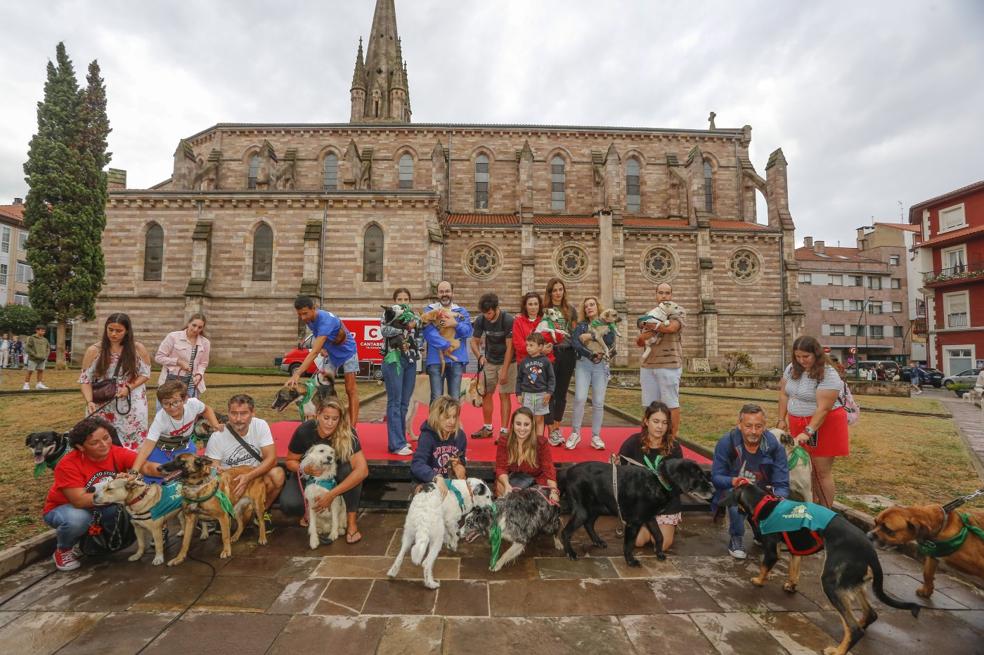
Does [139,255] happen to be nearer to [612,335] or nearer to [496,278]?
[496,278]

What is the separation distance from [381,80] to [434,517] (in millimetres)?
36059

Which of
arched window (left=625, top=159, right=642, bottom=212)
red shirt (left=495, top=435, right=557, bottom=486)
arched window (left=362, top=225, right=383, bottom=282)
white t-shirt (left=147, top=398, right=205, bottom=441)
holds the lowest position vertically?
red shirt (left=495, top=435, right=557, bottom=486)

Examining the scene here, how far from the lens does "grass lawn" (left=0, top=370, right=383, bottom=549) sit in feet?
13.9

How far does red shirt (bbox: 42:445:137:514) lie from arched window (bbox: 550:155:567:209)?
27.1 meters

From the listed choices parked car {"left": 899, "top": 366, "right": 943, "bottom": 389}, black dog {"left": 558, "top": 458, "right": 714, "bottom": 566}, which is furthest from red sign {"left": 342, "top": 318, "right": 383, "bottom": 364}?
parked car {"left": 899, "top": 366, "right": 943, "bottom": 389}

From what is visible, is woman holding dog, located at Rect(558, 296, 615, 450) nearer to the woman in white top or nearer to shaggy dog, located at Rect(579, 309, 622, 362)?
shaggy dog, located at Rect(579, 309, 622, 362)

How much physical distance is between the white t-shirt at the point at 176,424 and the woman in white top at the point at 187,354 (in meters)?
1.36

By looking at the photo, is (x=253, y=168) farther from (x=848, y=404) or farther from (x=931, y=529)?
(x=931, y=529)

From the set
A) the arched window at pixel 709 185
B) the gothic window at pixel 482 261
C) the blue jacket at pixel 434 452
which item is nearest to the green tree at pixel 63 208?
the gothic window at pixel 482 261

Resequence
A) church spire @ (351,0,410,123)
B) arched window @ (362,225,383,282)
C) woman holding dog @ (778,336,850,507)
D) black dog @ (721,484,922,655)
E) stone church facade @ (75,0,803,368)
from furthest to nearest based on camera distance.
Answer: church spire @ (351,0,410,123)
arched window @ (362,225,383,282)
stone church facade @ (75,0,803,368)
woman holding dog @ (778,336,850,507)
black dog @ (721,484,922,655)

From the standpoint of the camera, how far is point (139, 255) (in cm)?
2077

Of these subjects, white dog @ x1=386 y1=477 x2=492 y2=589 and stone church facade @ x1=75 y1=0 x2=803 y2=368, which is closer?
white dog @ x1=386 y1=477 x2=492 y2=589

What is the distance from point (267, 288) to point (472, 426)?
17327mm

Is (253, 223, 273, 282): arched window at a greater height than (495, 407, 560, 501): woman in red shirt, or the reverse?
(253, 223, 273, 282): arched window
